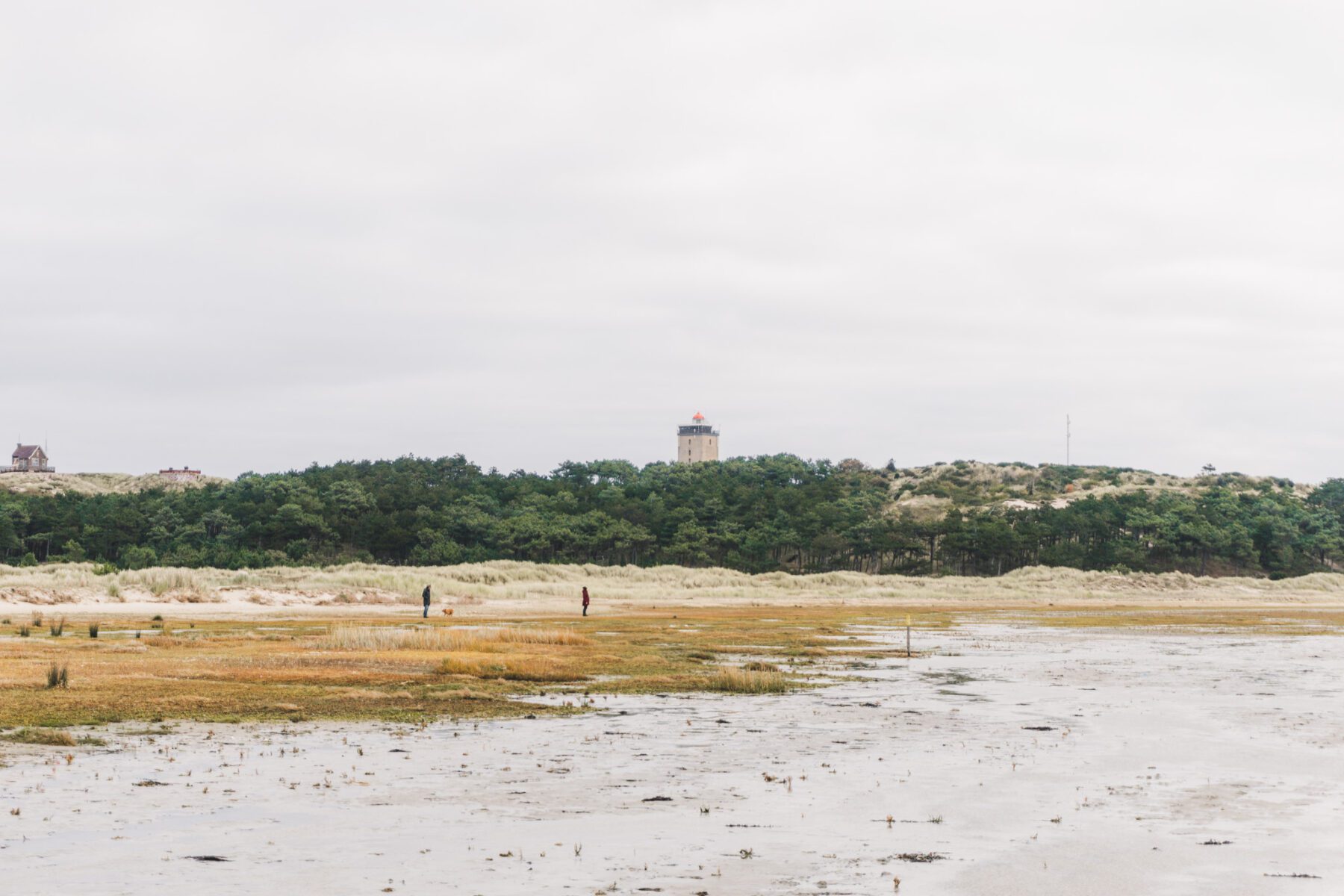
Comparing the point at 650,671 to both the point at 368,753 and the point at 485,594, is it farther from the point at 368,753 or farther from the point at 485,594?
the point at 485,594

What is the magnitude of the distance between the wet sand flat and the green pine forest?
95.6m

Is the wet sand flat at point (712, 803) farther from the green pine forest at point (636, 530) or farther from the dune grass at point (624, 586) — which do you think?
the green pine forest at point (636, 530)

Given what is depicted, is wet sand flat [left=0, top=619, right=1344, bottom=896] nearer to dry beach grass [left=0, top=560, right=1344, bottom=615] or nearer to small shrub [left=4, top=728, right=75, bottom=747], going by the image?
small shrub [left=4, top=728, right=75, bottom=747]

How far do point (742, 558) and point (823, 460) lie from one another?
70212mm

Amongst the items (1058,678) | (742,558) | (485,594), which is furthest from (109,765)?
(742,558)

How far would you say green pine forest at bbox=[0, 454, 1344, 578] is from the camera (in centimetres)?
12338

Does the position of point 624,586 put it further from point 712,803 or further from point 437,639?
point 712,803

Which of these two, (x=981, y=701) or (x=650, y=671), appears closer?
(x=981, y=701)

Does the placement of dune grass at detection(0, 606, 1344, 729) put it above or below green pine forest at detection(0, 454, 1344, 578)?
below

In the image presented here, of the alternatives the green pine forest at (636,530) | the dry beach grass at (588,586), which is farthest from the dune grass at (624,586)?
the green pine forest at (636,530)

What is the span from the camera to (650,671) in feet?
112

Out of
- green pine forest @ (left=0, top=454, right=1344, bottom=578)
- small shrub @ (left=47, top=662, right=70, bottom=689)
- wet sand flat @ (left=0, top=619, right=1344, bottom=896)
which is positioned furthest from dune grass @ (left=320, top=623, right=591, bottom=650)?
green pine forest @ (left=0, top=454, right=1344, bottom=578)

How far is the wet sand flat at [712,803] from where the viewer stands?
12227 mm

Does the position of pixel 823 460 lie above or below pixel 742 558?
above
